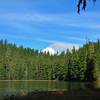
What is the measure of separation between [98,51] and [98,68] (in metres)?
15.3

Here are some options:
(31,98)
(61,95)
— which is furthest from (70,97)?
(31,98)

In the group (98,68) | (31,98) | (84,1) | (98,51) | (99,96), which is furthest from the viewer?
(98,51)

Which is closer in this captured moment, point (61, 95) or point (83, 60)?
point (61, 95)

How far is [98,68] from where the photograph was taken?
18475 centimetres

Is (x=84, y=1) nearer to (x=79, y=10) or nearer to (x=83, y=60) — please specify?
(x=79, y=10)

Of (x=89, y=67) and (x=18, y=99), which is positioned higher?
(x=89, y=67)

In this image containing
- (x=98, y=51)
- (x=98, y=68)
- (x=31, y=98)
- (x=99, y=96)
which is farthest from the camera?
(x=98, y=51)

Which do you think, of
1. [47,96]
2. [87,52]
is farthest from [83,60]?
[47,96]

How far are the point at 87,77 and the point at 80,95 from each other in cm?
16608

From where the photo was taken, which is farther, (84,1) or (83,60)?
(83,60)

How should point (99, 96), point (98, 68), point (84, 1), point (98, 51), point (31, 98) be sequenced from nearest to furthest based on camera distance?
point (84, 1) → point (99, 96) → point (31, 98) → point (98, 68) → point (98, 51)

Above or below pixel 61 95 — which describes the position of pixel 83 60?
above

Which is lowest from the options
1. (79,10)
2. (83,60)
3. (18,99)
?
(18,99)

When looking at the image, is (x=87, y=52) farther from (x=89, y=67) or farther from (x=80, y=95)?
(x=80, y=95)
